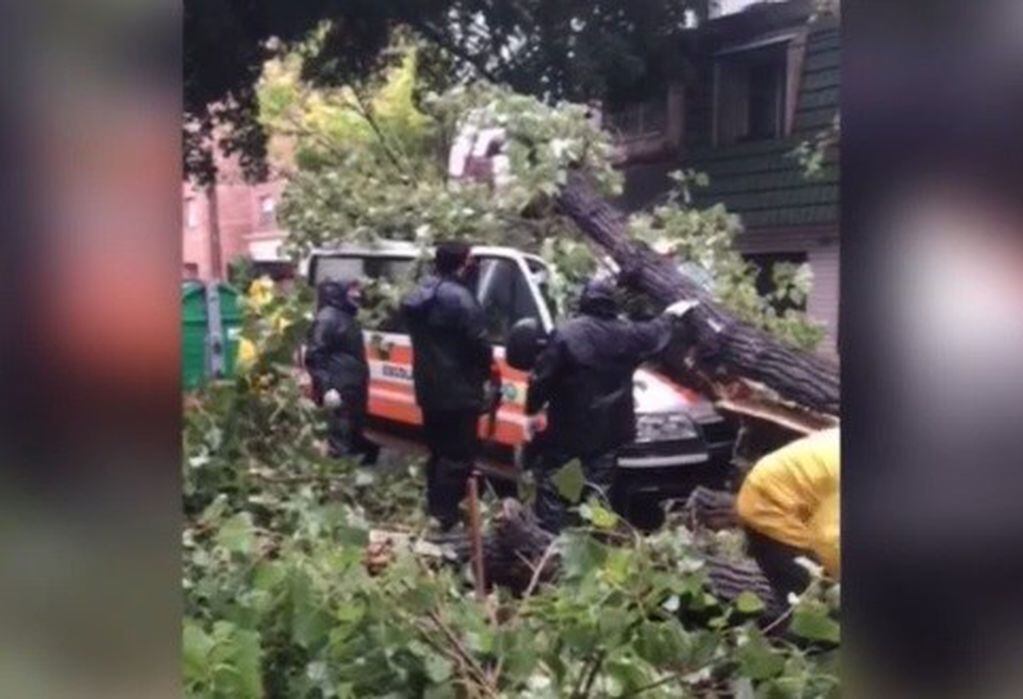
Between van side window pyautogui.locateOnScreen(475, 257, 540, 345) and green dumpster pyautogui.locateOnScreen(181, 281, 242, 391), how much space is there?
16.2 inches

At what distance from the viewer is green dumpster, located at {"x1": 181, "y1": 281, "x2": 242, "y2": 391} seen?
2.23 meters

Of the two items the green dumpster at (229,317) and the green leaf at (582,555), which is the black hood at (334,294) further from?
the green leaf at (582,555)

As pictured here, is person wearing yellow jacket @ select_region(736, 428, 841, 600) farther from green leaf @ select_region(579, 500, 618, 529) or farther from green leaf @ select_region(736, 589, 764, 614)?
green leaf @ select_region(579, 500, 618, 529)

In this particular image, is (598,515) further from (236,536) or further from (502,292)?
(236,536)

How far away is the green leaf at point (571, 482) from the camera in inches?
98.3

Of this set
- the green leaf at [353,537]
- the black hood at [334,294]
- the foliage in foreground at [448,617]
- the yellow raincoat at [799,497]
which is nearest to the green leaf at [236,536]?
the foliage in foreground at [448,617]

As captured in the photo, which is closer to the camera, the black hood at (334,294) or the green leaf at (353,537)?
the green leaf at (353,537)

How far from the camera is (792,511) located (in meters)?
2.22

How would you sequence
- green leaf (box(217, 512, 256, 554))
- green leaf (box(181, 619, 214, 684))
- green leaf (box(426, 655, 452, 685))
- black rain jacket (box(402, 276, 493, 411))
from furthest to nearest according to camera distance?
1. black rain jacket (box(402, 276, 493, 411))
2. green leaf (box(217, 512, 256, 554))
3. green leaf (box(426, 655, 452, 685))
4. green leaf (box(181, 619, 214, 684))

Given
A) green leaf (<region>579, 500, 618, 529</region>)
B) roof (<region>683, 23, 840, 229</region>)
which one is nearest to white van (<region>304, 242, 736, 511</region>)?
green leaf (<region>579, 500, 618, 529</region>)

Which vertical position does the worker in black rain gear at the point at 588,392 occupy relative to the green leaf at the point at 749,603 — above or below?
above

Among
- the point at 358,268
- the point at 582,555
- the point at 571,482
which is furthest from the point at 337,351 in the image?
the point at 582,555

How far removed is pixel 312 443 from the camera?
2744mm

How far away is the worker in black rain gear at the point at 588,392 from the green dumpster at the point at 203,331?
514 mm
